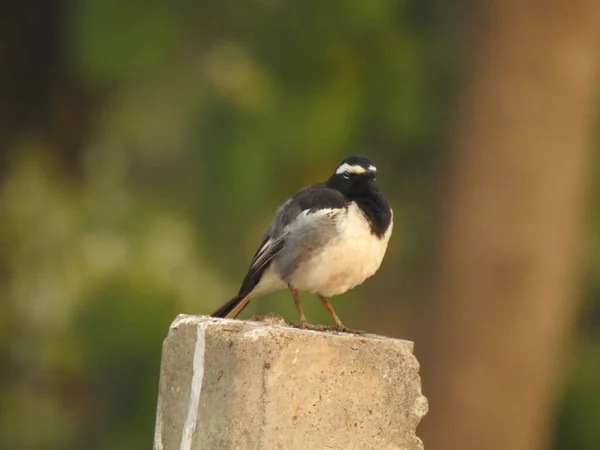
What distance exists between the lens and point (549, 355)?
8.53 metres

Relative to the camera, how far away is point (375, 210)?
13.9 ft

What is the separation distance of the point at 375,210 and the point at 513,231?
4.21 meters

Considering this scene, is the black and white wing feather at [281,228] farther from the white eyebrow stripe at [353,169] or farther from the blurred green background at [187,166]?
the blurred green background at [187,166]

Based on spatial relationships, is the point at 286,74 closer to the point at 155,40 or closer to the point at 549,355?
the point at 155,40

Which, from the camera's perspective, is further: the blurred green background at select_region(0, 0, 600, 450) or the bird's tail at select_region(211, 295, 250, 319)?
the blurred green background at select_region(0, 0, 600, 450)

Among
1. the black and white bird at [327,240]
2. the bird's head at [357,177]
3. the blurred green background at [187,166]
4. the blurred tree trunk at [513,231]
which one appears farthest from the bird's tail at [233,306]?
the blurred tree trunk at [513,231]

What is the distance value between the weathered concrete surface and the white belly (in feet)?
2.53

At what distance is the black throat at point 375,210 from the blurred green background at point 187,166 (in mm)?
4033

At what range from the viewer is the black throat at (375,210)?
4191mm

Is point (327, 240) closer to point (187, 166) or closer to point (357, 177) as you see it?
point (357, 177)

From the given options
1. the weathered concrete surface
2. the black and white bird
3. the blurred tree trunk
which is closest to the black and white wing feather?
the black and white bird

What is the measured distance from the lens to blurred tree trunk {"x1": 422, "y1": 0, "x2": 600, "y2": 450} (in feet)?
27.4

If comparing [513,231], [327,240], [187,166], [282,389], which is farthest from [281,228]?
[187,166]

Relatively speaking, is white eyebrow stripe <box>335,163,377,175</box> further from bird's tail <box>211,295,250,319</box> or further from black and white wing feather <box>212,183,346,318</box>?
bird's tail <box>211,295,250,319</box>
